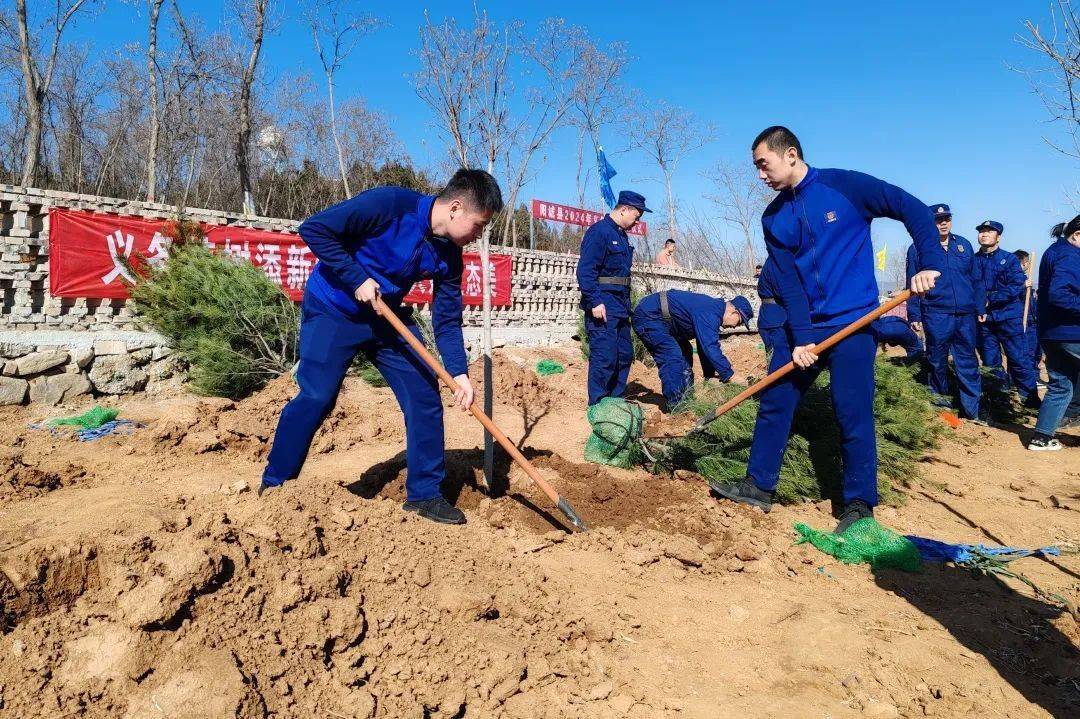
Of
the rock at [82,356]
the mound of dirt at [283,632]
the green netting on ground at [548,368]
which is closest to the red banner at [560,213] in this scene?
the green netting on ground at [548,368]

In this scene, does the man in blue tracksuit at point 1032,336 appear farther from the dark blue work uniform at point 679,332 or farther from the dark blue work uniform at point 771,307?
the dark blue work uniform at point 771,307

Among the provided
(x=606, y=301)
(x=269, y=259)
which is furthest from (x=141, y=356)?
(x=606, y=301)

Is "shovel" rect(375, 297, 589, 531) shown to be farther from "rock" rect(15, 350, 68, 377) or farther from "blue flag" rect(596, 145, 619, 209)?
"blue flag" rect(596, 145, 619, 209)

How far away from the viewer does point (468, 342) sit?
9.42 m

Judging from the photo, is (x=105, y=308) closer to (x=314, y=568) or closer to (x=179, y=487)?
(x=179, y=487)

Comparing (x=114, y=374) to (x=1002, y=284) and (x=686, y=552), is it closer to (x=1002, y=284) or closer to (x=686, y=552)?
(x=686, y=552)

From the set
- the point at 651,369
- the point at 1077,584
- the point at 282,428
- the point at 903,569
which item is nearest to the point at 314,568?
the point at 282,428

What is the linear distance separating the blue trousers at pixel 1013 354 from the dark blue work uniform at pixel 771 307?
4.06 meters

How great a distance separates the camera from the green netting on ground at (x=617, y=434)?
14.2ft

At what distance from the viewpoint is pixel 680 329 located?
235 inches

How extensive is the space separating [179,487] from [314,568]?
2.34m

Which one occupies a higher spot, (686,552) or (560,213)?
(560,213)

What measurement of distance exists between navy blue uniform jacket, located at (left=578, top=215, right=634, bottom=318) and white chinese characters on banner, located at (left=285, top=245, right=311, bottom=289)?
4.19 meters

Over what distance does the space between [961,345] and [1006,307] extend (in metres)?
1.21
